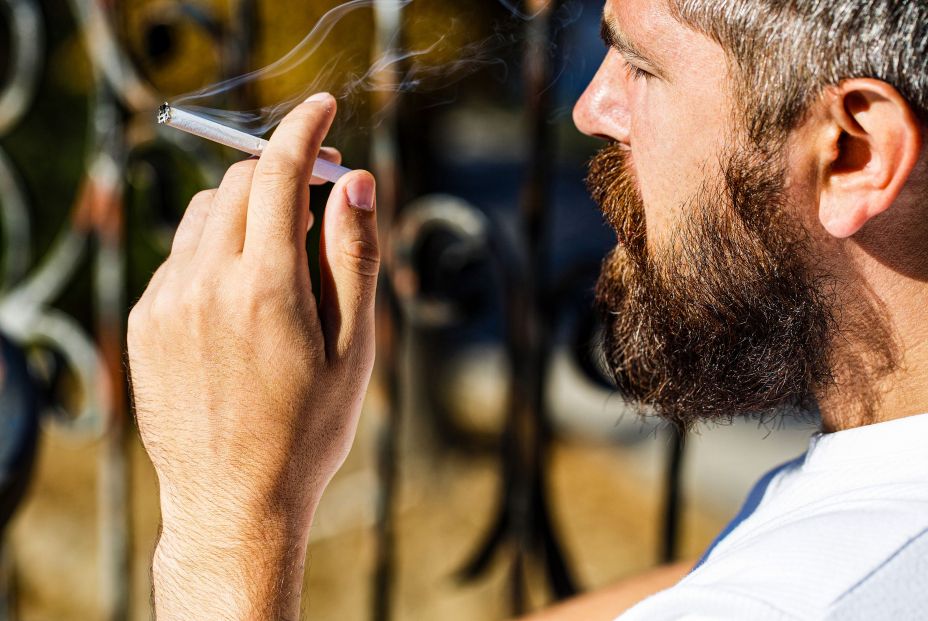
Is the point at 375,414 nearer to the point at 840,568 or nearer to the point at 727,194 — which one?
the point at 727,194

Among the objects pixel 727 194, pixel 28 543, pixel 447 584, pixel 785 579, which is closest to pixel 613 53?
pixel 727 194

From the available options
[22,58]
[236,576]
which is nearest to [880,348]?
[236,576]

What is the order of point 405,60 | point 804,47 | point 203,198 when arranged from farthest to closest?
point 405,60 < point 203,198 < point 804,47

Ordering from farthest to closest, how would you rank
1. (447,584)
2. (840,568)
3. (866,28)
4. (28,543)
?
(28,543) → (447,584) → (866,28) → (840,568)

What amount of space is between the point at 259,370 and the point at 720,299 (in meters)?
0.74

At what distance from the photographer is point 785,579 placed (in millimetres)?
977

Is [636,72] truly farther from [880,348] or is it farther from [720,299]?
[880,348]

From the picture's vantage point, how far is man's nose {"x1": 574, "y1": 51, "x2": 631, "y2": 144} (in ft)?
4.92

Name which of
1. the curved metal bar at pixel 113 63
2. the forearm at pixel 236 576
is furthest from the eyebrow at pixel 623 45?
the curved metal bar at pixel 113 63

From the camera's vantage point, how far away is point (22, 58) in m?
2.30

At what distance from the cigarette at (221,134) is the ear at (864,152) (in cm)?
71

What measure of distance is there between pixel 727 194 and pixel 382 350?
1208 millimetres

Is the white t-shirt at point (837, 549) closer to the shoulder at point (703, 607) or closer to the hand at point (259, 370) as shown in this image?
the shoulder at point (703, 607)

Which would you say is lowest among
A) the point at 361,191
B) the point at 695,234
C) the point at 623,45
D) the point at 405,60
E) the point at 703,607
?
the point at 703,607
